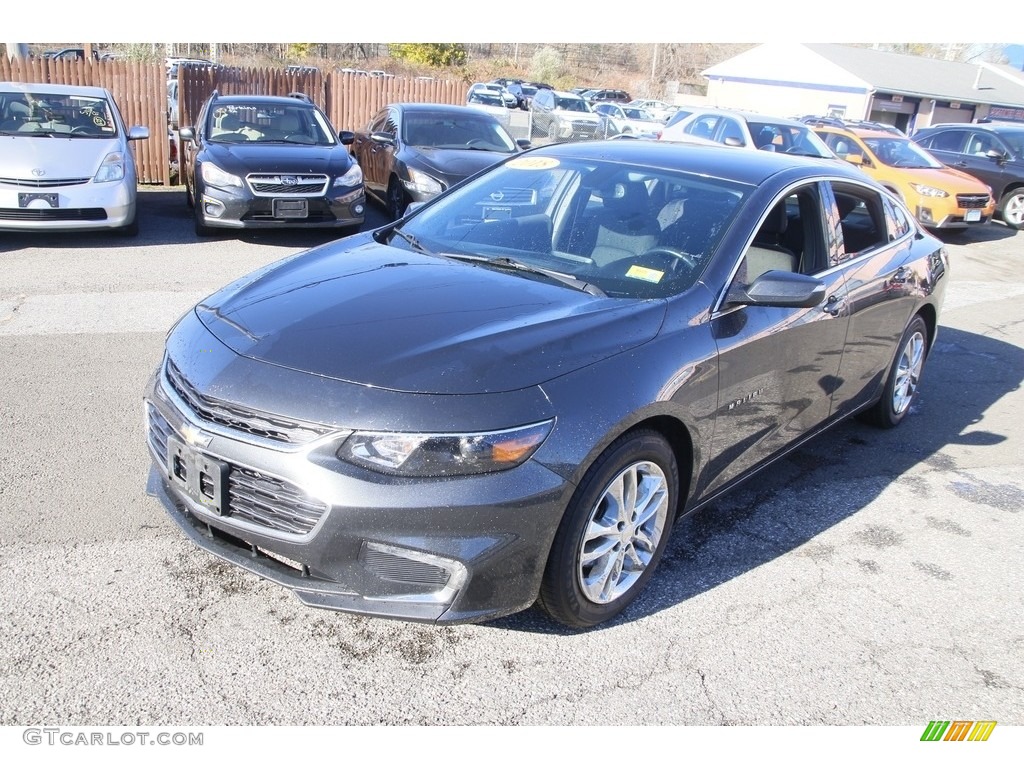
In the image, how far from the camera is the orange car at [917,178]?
536 inches

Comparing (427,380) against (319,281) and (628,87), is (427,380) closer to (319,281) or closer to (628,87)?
(319,281)

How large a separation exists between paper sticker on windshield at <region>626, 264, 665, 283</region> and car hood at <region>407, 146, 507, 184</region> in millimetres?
7147

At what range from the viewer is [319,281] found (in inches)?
139

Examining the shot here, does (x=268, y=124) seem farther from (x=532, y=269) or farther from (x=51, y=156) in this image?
(x=532, y=269)

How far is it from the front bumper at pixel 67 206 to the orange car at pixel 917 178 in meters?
10.7

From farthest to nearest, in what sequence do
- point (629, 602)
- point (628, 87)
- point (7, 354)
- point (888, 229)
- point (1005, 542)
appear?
point (628, 87), point (7, 354), point (888, 229), point (1005, 542), point (629, 602)

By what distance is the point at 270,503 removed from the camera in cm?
277

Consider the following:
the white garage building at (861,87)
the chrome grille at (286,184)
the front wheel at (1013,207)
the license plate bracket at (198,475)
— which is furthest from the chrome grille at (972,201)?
the white garage building at (861,87)

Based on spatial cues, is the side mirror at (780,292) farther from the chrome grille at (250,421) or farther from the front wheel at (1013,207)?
the front wheel at (1013,207)

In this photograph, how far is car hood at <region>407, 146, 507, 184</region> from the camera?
34.9ft

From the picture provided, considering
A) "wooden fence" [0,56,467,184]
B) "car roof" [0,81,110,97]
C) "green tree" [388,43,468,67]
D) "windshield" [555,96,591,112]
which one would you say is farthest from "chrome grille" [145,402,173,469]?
"green tree" [388,43,468,67]

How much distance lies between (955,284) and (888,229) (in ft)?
21.4
